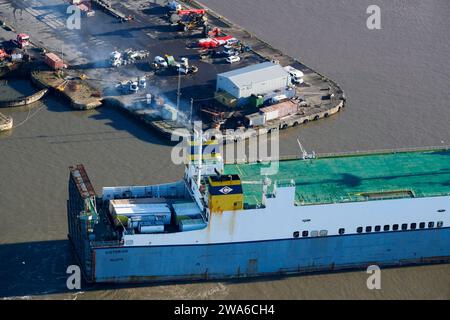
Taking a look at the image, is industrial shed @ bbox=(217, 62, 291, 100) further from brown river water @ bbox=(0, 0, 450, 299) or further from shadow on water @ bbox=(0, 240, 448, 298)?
shadow on water @ bbox=(0, 240, 448, 298)

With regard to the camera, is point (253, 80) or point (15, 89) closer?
point (253, 80)

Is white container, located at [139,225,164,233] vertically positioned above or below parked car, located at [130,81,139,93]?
above

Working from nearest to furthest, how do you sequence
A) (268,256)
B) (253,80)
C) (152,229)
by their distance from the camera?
(152,229) < (268,256) < (253,80)

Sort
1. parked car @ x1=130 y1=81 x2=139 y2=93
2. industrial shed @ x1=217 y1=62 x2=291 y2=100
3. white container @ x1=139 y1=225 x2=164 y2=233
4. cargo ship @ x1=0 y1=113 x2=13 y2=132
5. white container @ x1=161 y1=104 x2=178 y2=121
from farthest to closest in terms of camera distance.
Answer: parked car @ x1=130 y1=81 x2=139 y2=93 → industrial shed @ x1=217 y1=62 x2=291 y2=100 → white container @ x1=161 y1=104 x2=178 y2=121 → cargo ship @ x1=0 y1=113 x2=13 y2=132 → white container @ x1=139 y1=225 x2=164 y2=233

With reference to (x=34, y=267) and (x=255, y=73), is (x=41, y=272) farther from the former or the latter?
(x=255, y=73)

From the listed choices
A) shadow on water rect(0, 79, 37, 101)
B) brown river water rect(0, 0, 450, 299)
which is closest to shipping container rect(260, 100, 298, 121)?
brown river water rect(0, 0, 450, 299)

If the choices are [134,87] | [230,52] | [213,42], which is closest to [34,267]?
[134,87]
